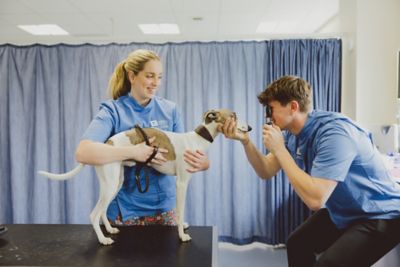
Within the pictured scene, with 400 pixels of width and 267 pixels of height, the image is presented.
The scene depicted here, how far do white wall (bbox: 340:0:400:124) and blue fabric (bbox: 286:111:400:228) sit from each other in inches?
62.7

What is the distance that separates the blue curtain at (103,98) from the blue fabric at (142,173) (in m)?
1.45

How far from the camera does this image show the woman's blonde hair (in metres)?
1.50

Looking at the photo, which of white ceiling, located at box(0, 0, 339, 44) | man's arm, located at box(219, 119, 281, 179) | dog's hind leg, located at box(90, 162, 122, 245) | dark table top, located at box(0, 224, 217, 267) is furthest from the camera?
white ceiling, located at box(0, 0, 339, 44)

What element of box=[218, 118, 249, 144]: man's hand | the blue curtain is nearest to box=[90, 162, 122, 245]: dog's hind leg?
box=[218, 118, 249, 144]: man's hand

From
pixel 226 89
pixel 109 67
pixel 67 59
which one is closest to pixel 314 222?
pixel 226 89

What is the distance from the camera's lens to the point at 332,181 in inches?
54.7

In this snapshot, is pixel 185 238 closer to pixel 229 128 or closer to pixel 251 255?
pixel 229 128

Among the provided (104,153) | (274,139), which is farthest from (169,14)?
(104,153)

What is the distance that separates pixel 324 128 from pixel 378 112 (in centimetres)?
185

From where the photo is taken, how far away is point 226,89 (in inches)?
120

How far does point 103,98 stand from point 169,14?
7.96ft

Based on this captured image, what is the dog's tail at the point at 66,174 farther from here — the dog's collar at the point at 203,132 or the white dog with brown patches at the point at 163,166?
the dog's collar at the point at 203,132

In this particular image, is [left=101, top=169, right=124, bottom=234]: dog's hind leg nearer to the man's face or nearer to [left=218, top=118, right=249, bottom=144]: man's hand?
[left=218, top=118, right=249, bottom=144]: man's hand

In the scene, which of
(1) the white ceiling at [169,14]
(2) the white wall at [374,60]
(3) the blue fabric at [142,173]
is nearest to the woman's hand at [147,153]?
(3) the blue fabric at [142,173]
